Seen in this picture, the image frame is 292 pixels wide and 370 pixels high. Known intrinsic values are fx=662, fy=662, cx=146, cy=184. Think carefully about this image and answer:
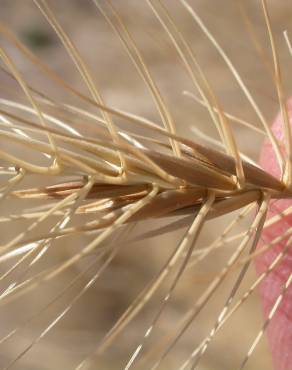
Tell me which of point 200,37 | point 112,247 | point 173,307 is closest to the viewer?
point 112,247

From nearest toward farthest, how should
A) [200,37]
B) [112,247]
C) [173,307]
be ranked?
1. [112,247]
2. [173,307]
3. [200,37]

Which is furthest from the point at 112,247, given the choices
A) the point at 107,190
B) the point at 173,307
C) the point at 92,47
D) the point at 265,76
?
the point at 92,47

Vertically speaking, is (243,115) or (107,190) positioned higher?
(243,115)

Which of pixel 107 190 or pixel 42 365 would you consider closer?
pixel 107 190

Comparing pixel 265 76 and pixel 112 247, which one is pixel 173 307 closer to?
pixel 265 76

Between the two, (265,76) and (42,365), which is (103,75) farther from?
(42,365)

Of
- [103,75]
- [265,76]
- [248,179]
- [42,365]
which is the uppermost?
[265,76]
